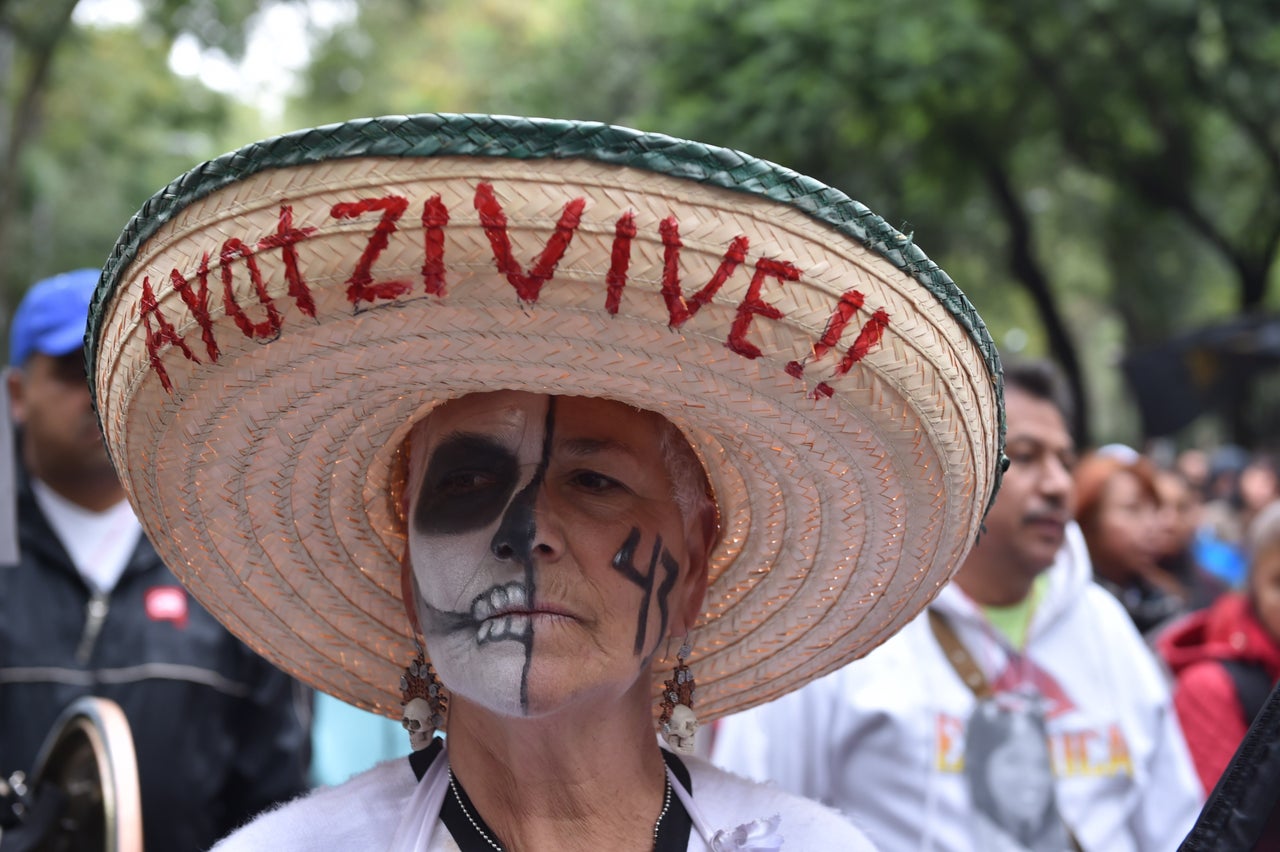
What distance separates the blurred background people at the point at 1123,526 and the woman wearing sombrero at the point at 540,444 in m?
3.98

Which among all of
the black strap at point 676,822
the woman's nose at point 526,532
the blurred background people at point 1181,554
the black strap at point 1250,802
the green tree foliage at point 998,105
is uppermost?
the green tree foliage at point 998,105

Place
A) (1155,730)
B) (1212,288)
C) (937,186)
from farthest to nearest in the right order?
(1212,288)
(937,186)
(1155,730)

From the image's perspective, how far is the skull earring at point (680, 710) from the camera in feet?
7.13

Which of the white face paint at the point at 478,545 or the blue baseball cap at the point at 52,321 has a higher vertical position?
the blue baseball cap at the point at 52,321

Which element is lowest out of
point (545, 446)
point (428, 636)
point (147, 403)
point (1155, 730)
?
point (1155, 730)

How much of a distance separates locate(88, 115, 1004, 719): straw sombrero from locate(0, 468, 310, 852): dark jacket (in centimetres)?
123

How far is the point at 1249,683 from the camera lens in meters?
3.96

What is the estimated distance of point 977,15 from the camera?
13969 mm

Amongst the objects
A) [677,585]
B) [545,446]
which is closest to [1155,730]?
[677,585]

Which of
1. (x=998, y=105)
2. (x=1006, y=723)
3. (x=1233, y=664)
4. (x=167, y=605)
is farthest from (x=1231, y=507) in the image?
(x=167, y=605)

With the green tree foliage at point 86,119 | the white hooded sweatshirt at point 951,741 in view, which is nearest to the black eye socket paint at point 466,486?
the white hooded sweatshirt at point 951,741

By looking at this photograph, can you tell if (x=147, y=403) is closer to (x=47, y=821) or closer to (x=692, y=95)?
(x=47, y=821)

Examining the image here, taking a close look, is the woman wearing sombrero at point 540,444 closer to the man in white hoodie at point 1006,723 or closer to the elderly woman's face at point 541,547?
the elderly woman's face at point 541,547

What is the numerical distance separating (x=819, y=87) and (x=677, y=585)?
40.9 ft
